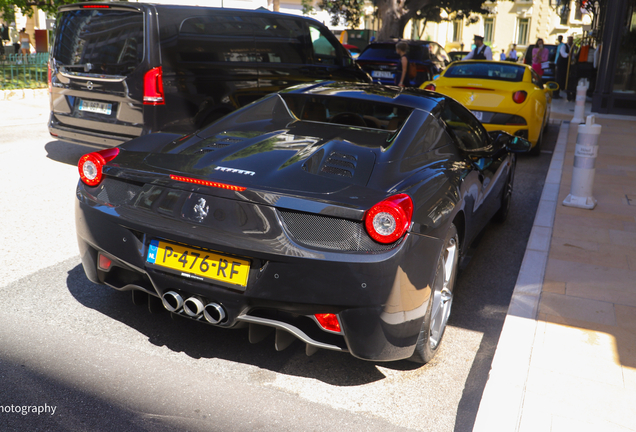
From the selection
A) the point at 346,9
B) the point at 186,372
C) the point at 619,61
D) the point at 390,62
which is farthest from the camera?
the point at 346,9

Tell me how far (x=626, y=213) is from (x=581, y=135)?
0.91 m

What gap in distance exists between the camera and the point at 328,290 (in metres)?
2.65

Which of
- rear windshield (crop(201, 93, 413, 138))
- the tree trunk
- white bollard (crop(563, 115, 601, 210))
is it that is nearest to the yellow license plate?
rear windshield (crop(201, 93, 413, 138))

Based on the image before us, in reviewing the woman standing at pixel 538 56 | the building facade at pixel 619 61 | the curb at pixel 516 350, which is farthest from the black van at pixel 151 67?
the woman standing at pixel 538 56

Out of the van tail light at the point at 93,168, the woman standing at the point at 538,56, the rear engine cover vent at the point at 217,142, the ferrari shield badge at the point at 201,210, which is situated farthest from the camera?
the woman standing at the point at 538,56

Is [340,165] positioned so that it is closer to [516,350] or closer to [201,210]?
[201,210]

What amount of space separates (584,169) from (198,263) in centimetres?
487

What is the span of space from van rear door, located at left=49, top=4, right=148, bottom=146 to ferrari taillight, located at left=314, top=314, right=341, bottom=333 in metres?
4.64

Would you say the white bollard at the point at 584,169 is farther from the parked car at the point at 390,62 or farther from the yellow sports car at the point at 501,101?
the parked car at the point at 390,62

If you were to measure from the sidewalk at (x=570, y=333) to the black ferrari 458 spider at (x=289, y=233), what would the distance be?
1.58 ft

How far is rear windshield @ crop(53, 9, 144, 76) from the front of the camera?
6.62m

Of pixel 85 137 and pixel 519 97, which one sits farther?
pixel 519 97

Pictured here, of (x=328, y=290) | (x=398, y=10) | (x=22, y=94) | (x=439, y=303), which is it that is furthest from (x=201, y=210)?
(x=398, y=10)

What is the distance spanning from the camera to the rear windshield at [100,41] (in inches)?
261
